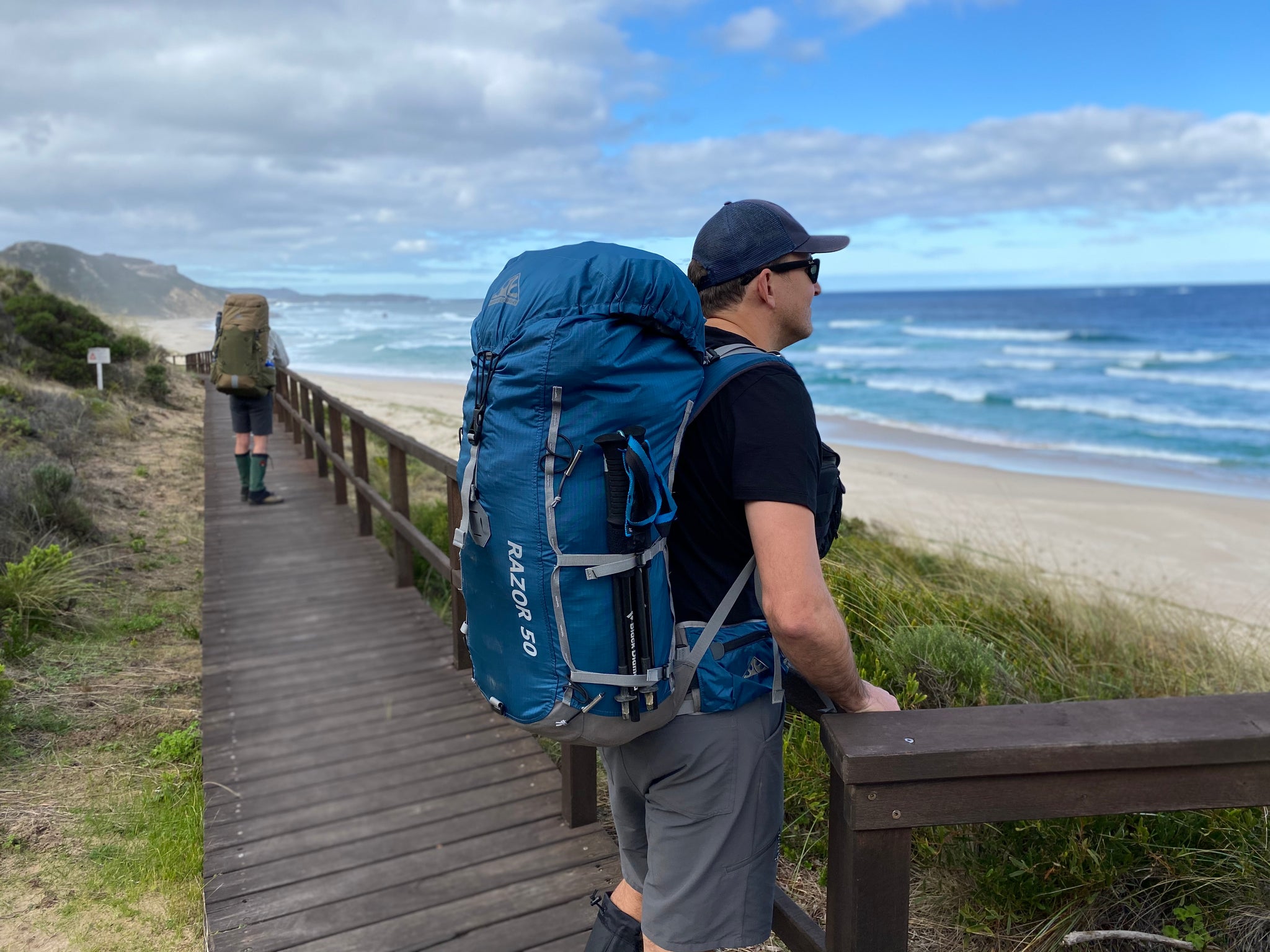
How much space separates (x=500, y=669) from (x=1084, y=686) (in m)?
3.04

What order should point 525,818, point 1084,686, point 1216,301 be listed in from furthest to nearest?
point 1216,301 → point 1084,686 → point 525,818

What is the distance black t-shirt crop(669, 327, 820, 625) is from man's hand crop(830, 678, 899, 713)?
204 mm

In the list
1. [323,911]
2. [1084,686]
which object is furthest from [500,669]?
[1084,686]

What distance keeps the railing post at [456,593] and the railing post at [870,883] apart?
7.37 feet

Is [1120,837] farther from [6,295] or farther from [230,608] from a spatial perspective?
[6,295]

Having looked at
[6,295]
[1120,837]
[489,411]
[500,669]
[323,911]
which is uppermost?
[6,295]

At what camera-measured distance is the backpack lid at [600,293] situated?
4.88 ft

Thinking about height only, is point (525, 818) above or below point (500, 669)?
below

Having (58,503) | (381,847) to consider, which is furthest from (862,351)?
(381,847)

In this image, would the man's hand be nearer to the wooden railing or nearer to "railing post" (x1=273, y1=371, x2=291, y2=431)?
the wooden railing

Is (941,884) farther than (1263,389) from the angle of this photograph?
No

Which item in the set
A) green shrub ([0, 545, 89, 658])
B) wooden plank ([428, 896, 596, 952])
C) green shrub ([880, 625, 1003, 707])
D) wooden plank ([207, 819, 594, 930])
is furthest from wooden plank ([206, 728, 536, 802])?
green shrub ([0, 545, 89, 658])

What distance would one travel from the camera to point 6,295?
15.7 m

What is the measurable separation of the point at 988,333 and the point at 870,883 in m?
60.6
